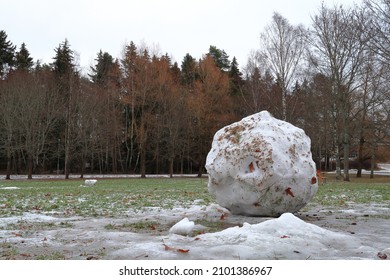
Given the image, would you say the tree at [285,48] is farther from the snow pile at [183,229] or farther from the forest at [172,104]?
the snow pile at [183,229]

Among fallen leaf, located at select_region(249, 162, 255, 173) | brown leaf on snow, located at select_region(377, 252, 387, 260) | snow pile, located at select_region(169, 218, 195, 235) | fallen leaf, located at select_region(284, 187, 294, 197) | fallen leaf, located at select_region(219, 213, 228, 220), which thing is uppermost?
fallen leaf, located at select_region(249, 162, 255, 173)

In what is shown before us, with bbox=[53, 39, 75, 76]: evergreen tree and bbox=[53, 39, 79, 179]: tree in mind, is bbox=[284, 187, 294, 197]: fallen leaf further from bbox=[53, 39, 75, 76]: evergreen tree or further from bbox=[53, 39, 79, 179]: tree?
bbox=[53, 39, 75, 76]: evergreen tree

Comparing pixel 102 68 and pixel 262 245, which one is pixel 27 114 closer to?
pixel 102 68

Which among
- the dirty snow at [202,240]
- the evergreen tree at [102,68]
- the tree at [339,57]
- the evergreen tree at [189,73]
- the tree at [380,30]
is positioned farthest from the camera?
the evergreen tree at [189,73]

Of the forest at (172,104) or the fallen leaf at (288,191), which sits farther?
the forest at (172,104)

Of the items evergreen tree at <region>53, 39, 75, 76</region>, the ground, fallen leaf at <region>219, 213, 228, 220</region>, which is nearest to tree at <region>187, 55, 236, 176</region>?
evergreen tree at <region>53, 39, 75, 76</region>

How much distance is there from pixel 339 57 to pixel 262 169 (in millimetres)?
25262

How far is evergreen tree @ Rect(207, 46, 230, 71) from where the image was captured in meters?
59.1

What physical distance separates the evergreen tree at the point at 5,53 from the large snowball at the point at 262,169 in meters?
45.2

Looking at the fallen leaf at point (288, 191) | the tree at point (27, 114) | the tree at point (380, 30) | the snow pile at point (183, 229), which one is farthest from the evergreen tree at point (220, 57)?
the snow pile at point (183, 229)

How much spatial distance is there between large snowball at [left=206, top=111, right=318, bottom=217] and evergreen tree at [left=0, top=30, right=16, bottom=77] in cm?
4517

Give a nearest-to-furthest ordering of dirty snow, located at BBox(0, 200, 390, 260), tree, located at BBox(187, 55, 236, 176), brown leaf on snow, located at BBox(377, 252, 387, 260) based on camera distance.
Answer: brown leaf on snow, located at BBox(377, 252, 387, 260) < dirty snow, located at BBox(0, 200, 390, 260) < tree, located at BBox(187, 55, 236, 176)

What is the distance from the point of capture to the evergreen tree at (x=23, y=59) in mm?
49138

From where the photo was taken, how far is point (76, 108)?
4031 centimetres
